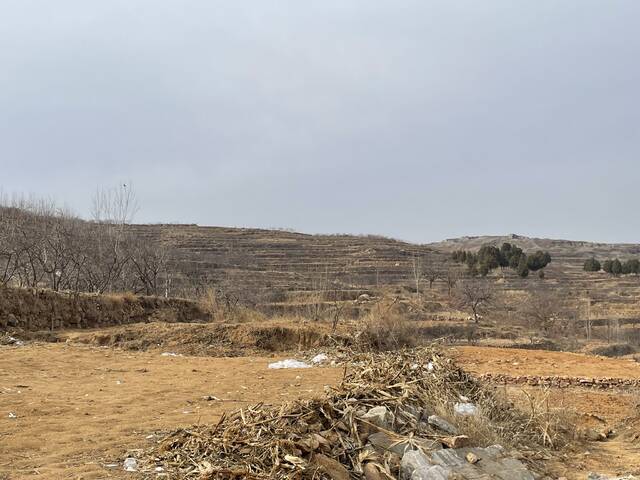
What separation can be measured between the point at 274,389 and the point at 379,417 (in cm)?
376

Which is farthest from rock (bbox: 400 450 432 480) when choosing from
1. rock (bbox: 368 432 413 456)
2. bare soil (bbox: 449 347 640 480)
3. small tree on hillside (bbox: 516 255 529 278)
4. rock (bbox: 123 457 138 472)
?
small tree on hillside (bbox: 516 255 529 278)

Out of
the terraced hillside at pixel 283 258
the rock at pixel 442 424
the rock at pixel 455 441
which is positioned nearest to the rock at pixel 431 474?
the rock at pixel 455 441

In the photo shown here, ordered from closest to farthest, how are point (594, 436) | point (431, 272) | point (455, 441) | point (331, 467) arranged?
point (331, 467) < point (455, 441) < point (594, 436) < point (431, 272)

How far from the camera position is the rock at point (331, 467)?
4.42 metres

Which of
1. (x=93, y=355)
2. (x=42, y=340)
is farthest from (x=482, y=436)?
(x=42, y=340)

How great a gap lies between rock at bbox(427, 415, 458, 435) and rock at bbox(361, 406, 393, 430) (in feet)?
2.06

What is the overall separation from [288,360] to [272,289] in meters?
24.3

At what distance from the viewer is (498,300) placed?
37.8 meters

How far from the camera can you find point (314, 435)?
4863 mm

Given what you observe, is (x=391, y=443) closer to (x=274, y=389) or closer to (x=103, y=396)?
(x=274, y=389)

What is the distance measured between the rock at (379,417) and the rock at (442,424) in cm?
63

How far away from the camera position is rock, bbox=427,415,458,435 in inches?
233

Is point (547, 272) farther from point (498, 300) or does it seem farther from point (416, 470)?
point (416, 470)

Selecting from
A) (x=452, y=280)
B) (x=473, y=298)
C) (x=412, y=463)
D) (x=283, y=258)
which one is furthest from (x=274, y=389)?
(x=283, y=258)
